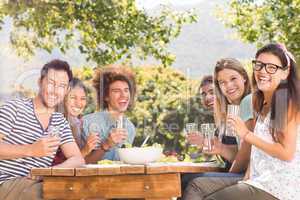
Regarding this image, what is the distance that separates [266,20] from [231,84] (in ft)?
12.4

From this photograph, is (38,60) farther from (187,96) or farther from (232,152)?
(232,152)

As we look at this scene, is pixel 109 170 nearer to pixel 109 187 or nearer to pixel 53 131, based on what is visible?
pixel 109 187

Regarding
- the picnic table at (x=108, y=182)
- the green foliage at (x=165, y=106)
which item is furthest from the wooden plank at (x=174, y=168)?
the green foliage at (x=165, y=106)

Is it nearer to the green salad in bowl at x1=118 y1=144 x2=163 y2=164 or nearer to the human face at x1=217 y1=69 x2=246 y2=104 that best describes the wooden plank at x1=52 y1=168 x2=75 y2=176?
the green salad in bowl at x1=118 y1=144 x2=163 y2=164

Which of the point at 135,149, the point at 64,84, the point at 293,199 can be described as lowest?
the point at 293,199

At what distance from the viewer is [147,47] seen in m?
7.51

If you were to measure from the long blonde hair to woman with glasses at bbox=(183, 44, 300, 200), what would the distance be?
38 cm

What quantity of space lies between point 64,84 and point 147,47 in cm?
385

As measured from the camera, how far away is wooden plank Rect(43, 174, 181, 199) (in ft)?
10.4

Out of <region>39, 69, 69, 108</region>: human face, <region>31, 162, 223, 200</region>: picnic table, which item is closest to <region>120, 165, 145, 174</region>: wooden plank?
<region>31, 162, 223, 200</region>: picnic table

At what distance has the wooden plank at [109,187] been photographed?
3172 mm

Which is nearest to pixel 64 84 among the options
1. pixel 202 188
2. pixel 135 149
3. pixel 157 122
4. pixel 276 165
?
pixel 135 149

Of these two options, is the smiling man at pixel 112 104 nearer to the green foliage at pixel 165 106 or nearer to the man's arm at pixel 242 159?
the man's arm at pixel 242 159

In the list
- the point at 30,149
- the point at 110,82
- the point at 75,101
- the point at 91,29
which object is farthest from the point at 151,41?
the point at 30,149
